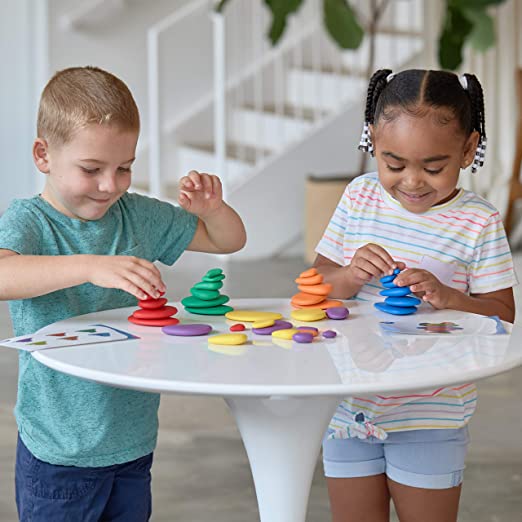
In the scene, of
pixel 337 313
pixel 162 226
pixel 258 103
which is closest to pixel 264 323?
pixel 337 313

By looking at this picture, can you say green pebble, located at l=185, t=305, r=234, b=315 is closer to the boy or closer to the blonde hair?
the boy

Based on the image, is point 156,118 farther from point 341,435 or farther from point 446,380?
point 446,380

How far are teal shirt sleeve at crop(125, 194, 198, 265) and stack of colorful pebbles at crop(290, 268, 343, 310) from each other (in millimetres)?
235

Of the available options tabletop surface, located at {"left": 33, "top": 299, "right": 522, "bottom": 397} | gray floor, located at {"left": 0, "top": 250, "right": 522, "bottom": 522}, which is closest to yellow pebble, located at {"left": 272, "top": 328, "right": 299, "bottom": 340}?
tabletop surface, located at {"left": 33, "top": 299, "right": 522, "bottom": 397}

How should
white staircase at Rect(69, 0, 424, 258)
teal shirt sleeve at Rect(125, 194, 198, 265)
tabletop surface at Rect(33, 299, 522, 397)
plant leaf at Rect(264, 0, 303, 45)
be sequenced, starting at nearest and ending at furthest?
tabletop surface at Rect(33, 299, 522, 397) → teal shirt sleeve at Rect(125, 194, 198, 265) → plant leaf at Rect(264, 0, 303, 45) → white staircase at Rect(69, 0, 424, 258)

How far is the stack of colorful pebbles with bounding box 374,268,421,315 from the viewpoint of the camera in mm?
1552

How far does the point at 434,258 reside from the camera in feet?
5.42

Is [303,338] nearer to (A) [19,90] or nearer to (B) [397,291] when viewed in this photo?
(B) [397,291]

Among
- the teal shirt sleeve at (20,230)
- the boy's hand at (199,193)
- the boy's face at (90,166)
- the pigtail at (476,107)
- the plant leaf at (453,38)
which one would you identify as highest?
the plant leaf at (453,38)

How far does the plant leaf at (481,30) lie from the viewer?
4.82m

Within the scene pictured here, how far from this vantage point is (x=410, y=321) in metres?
1.51

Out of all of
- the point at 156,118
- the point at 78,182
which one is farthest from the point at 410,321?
the point at 156,118

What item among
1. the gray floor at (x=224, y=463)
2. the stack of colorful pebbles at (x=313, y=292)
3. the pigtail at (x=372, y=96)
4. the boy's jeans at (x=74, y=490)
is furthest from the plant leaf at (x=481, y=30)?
the boy's jeans at (x=74, y=490)

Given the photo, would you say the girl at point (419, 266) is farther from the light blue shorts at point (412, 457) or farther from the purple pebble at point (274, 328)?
Result: the purple pebble at point (274, 328)
